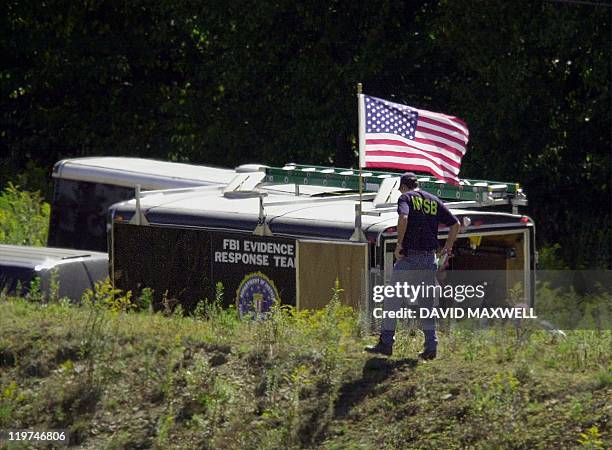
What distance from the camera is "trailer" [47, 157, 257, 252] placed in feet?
69.8

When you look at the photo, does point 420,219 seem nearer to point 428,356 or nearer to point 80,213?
point 428,356

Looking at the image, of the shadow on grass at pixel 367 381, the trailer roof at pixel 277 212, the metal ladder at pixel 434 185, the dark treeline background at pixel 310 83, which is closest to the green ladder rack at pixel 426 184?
the metal ladder at pixel 434 185

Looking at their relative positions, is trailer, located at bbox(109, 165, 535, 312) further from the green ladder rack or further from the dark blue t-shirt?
the dark blue t-shirt

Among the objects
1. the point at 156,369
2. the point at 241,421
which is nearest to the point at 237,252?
the point at 156,369

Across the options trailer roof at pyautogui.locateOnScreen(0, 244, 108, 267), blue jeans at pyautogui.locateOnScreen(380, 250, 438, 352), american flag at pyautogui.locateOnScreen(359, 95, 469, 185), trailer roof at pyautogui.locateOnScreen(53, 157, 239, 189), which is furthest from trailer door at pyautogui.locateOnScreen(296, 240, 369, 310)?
trailer roof at pyautogui.locateOnScreen(53, 157, 239, 189)

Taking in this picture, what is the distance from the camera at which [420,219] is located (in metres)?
11.5

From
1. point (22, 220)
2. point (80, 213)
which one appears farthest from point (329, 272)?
point (22, 220)

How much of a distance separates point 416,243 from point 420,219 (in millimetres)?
230

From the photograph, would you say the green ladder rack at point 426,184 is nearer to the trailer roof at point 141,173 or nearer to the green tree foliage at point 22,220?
the trailer roof at point 141,173

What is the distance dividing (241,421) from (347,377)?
107 cm

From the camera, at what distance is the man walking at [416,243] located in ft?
37.8

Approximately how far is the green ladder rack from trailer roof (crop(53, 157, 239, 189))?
3.33 m

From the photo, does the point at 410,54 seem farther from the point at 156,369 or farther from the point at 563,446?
the point at 563,446

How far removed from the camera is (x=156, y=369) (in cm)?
1240
